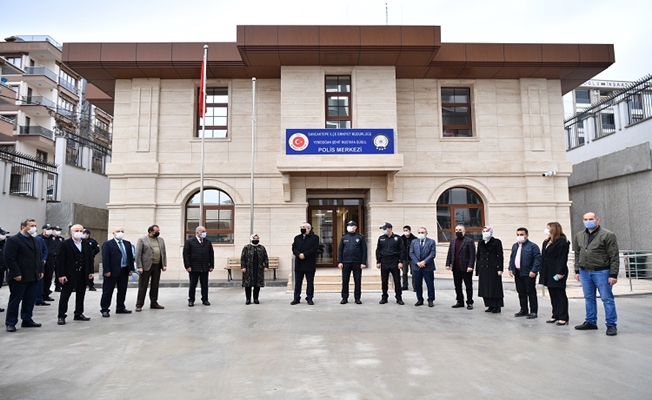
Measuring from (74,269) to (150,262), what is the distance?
160cm

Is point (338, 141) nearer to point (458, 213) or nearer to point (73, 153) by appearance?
point (458, 213)

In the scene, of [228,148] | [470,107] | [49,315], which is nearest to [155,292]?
[49,315]

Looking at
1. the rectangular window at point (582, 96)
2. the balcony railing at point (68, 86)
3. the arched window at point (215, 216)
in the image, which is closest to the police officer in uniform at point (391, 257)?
the arched window at point (215, 216)

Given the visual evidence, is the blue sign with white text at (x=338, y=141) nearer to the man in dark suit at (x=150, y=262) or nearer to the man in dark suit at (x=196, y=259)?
the man in dark suit at (x=196, y=259)

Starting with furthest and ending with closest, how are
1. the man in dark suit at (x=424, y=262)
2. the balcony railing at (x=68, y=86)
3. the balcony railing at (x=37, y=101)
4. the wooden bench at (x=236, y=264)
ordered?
the balcony railing at (x=68, y=86)
the balcony railing at (x=37, y=101)
the wooden bench at (x=236, y=264)
the man in dark suit at (x=424, y=262)

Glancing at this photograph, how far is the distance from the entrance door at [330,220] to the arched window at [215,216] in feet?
9.79

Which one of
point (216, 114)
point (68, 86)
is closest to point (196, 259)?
point (216, 114)

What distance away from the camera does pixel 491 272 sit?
9109 millimetres

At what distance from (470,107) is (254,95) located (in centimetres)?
799

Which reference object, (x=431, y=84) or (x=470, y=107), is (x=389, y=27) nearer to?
(x=431, y=84)

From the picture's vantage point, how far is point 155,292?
9938 millimetres

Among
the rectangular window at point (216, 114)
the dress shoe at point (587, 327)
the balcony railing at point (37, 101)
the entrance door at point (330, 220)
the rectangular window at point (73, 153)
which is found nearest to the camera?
the dress shoe at point (587, 327)

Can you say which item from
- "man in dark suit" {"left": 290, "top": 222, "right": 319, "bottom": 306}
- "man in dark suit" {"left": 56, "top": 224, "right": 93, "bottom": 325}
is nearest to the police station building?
"man in dark suit" {"left": 290, "top": 222, "right": 319, "bottom": 306}

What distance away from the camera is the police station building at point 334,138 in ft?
50.6
